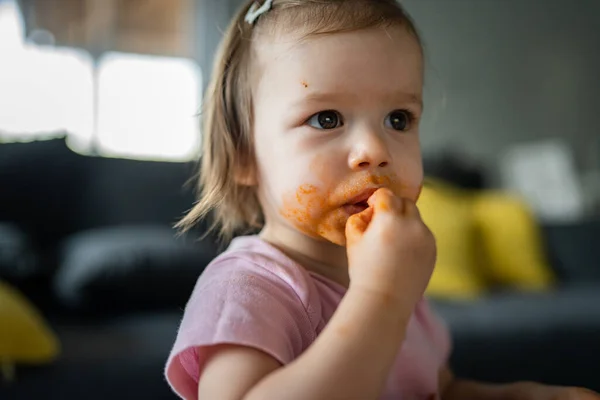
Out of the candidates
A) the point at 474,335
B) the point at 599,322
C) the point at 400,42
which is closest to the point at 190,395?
the point at 400,42

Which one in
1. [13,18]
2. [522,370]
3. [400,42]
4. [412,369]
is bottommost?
[522,370]

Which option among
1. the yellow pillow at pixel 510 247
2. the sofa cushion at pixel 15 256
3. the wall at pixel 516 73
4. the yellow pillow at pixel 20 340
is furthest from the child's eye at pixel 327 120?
the wall at pixel 516 73

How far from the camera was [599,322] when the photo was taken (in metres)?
1.74

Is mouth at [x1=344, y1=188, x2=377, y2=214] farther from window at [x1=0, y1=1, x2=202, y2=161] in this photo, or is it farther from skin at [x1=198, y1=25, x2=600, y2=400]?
window at [x1=0, y1=1, x2=202, y2=161]

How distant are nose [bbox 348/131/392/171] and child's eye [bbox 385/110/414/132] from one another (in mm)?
36

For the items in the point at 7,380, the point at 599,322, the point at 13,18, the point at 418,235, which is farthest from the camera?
the point at 13,18

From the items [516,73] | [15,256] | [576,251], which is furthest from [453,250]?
[516,73]

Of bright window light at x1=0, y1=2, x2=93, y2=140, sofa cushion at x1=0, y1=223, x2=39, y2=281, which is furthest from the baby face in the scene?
bright window light at x1=0, y1=2, x2=93, y2=140

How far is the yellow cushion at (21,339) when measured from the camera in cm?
114

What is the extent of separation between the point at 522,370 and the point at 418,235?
4.17ft

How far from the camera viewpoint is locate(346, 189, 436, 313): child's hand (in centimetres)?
44

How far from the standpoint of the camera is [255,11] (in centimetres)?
59

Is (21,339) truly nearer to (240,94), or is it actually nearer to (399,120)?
(240,94)

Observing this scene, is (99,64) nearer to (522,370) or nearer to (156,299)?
(156,299)
